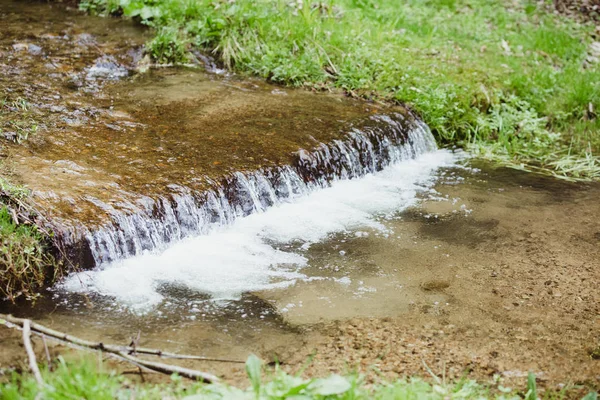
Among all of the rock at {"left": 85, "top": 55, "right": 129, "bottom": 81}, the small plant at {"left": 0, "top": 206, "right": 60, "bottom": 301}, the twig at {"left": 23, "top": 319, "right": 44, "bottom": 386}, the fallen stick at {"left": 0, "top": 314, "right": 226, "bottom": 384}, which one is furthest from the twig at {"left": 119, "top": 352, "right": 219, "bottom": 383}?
the rock at {"left": 85, "top": 55, "right": 129, "bottom": 81}

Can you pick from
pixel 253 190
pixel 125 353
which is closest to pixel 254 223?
pixel 253 190

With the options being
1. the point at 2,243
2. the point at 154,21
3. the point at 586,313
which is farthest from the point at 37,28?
the point at 586,313

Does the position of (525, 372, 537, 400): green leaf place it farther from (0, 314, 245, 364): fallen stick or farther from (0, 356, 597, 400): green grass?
(0, 314, 245, 364): fallen stick

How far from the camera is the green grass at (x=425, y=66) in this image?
24.3 feet

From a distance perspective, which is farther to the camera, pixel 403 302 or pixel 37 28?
pixel 37 28

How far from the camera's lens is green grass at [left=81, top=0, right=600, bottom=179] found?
7.40 meters

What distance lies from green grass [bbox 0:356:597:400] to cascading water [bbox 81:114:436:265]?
1.46 meters

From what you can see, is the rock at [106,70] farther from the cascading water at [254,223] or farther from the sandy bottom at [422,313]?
the sandy bottom at [422,313]

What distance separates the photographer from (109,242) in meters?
4.08

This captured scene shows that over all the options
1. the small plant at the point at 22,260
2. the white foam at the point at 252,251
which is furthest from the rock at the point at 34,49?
the small plant at the point at 22,260

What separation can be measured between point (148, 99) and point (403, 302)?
12.9ft

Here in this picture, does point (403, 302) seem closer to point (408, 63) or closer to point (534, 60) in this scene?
point (408, 63)

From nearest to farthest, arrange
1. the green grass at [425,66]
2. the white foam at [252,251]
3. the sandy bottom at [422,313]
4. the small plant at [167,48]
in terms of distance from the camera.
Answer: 1. the sandy bottom at [422,313]
2. the white foam at [252,251]
3. the green grass at [425,66]
4. the small plant at [167,48]

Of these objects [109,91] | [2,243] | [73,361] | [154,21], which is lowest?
[73,361]
